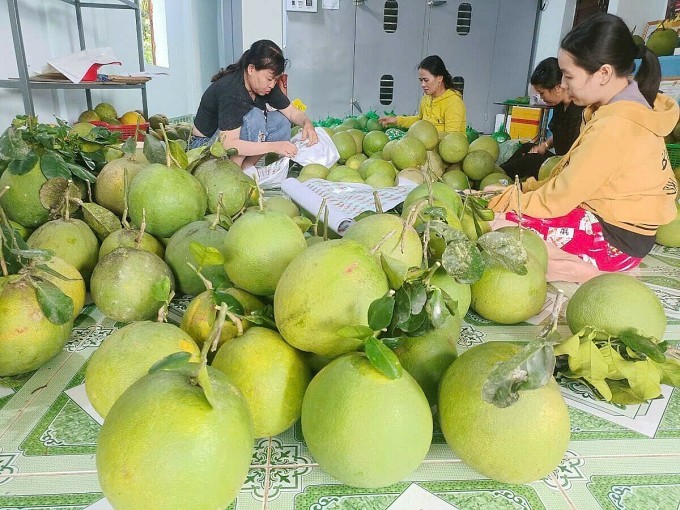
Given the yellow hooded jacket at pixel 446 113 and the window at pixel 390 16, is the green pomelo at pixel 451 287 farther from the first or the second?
the window at pixel 390 16

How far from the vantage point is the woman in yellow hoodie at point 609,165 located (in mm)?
1608

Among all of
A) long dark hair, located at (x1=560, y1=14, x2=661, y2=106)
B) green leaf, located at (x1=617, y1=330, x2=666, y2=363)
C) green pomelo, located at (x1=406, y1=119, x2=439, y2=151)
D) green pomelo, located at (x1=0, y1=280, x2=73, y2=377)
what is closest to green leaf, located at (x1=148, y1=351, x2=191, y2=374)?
green pomelo, located at (x1=0, y1=280, x2=73, y2=377)

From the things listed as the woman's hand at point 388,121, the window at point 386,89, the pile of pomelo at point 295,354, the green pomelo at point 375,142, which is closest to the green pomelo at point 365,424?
the pile of pomelo at point 295,354

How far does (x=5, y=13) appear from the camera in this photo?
2.78 metres

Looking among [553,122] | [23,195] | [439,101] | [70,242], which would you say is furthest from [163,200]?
[439,101]

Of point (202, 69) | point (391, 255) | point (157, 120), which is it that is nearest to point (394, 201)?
point (391, 255)

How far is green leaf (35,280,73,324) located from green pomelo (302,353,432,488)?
54cm

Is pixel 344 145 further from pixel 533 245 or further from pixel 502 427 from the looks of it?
pixel 502 427

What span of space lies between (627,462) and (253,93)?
9.49 feet

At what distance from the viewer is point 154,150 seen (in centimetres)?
141

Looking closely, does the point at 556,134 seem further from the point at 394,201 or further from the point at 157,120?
the point at 157,120

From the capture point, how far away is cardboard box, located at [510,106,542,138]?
5177 mm

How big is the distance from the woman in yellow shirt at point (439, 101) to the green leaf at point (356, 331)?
11.1 feet

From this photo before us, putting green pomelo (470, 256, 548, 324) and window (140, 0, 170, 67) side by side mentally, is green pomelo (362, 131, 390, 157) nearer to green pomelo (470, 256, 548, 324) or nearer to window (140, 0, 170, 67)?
green pomelo (470, 256, 548, 324)
